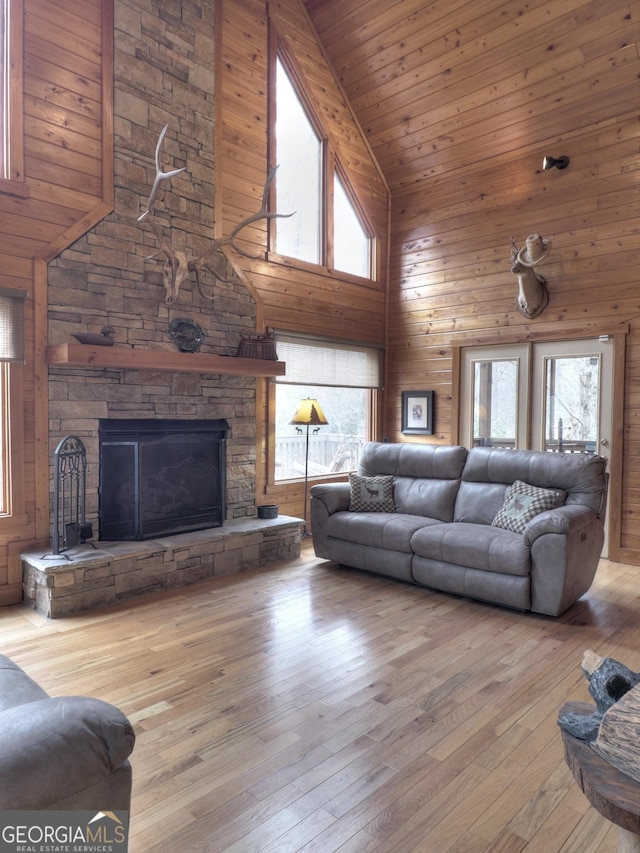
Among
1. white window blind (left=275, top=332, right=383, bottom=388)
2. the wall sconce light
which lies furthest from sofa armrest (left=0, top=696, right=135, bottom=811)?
the wall sconce light

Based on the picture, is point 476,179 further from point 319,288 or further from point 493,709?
point 493,709

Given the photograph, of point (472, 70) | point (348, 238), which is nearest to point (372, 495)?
point (348, 238)

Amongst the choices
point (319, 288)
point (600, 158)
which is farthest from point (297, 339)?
point (600, 158)

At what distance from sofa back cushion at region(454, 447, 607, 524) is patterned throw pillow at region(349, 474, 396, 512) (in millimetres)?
611

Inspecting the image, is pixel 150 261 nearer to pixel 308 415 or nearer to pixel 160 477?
pixel 160 477

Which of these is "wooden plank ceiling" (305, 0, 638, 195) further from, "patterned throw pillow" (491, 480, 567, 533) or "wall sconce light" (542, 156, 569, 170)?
"patterned throw pillow" (491, 480, 567, 533)

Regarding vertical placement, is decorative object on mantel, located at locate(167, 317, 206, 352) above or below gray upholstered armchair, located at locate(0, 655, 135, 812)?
above

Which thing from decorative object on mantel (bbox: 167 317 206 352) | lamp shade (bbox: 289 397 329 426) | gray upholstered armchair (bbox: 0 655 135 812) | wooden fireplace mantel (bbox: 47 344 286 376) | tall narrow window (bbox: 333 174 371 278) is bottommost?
gray upholstered armchair (bbox: 0 655 135 812)

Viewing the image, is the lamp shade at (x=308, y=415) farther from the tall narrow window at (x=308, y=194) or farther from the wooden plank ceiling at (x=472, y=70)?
the wooden plank ceiling at (x=472, y=70)

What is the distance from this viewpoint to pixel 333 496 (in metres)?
4.83

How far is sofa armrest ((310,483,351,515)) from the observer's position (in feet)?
15.8

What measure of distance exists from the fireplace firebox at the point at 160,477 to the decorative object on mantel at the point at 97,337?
25.7 inches

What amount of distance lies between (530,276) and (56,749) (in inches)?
209

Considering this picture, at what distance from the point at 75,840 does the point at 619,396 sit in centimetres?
504
